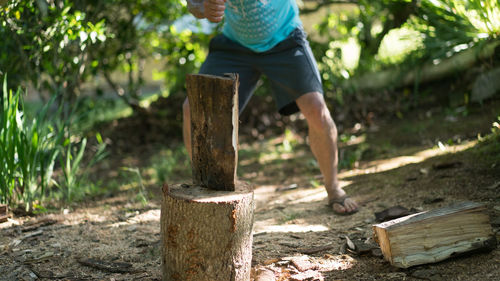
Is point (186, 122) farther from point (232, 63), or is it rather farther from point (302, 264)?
point (302, 264)

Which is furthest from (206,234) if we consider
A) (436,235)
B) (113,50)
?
(113,50)

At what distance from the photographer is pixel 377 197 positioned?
3.23 metres

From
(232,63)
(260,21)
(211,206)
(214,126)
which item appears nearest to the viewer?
(211,206)

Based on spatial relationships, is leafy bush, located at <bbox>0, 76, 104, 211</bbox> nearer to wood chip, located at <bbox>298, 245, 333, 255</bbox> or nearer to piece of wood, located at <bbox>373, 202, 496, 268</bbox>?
wood chip, located at <bbox>298, 245, 333, 255</bbox>

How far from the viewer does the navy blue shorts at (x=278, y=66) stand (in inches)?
112

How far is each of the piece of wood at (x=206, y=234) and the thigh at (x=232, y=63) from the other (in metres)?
1.12

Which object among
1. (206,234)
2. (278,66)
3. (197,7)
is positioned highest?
(197,7)

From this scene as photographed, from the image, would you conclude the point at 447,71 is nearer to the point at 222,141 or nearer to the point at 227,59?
the point at 227,59

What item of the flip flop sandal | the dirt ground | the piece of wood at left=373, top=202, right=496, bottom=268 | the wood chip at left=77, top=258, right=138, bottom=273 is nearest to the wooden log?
the dirt ground

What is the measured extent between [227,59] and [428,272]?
1616mm

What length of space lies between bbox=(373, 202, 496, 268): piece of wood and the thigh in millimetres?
1252

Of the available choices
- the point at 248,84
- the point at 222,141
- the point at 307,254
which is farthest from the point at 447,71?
the point at 222,141

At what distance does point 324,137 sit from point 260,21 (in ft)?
2.54

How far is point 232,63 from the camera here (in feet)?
9.77
